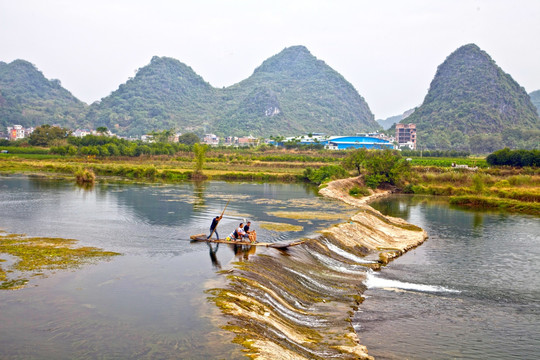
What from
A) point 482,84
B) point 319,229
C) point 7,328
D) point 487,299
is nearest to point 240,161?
point 319,229

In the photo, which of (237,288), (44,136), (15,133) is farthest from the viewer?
(15,133)

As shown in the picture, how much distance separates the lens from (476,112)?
547 feet

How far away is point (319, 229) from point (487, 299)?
11.5m

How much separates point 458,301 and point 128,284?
13.0 metres

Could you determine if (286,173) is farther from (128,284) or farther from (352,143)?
(352,143)

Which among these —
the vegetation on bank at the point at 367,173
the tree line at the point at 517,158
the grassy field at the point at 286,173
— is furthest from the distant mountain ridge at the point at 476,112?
the vegetation on bank at the point at 367,173

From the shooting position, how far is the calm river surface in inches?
597

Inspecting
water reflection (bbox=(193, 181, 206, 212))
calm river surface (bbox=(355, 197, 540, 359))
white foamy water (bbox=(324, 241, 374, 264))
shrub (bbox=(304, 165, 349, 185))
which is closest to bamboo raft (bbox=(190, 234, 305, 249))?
white foamy water (bbox=(324, 241, 374, 264))

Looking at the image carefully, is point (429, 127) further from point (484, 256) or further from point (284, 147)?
point (484, 256)

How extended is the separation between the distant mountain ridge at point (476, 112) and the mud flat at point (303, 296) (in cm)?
12167

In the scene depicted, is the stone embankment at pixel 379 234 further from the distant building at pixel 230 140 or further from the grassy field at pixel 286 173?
the distant building at pixel 230 140

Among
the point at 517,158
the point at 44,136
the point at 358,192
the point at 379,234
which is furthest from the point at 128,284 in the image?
the point at 44,136

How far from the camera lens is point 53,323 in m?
13.2

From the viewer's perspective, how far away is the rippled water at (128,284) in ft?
39.7
